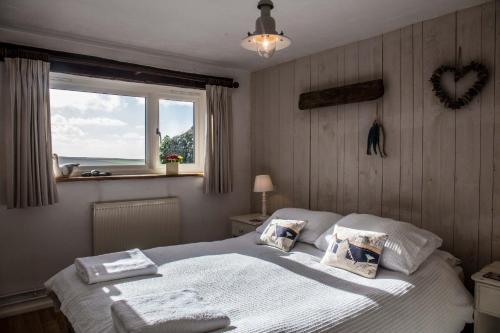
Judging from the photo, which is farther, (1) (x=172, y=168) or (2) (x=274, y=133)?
(2) (x=274, y=133)

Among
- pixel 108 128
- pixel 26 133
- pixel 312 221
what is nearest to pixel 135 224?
pixel 108 128

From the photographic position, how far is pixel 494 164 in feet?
7.73

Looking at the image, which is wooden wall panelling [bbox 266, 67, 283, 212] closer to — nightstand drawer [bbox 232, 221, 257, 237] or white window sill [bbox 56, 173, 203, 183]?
nightstand drawer [bbox 232, 221, 257, 237]

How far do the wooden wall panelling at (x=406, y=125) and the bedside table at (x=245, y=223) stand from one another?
4.63ft

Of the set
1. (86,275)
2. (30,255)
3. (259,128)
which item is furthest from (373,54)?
(30,255)

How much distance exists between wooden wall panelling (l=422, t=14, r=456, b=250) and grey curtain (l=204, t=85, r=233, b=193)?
6.61 ft

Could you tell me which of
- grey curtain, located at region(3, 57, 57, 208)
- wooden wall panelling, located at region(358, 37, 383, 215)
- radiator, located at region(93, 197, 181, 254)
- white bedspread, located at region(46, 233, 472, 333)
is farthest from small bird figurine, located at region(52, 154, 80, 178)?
wooden wall panelling, located at region(358, 37, 383, 215)

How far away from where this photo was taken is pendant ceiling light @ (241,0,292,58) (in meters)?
1.78

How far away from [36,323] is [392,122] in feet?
10.6

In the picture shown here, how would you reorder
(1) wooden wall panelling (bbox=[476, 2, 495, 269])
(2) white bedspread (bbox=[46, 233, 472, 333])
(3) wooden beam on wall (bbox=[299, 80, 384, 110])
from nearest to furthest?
(2) white bedspread (bbox=[46, 233, 472, 333]), (1) wooden wall panelling (bbox=[476, 2, 495, 269]), (3) wooden beam on wall (bbox=[299, 80, 384, 110])

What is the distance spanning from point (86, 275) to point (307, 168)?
2.28 m

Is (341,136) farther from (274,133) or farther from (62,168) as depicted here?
(62,168)

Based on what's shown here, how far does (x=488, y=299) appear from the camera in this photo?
203 cm

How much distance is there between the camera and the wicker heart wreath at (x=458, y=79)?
7.75 feet
